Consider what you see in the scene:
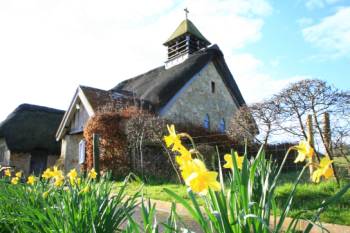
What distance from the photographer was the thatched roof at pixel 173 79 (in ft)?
51.8

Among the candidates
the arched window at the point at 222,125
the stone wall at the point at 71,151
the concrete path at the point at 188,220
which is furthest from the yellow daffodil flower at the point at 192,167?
the arched window at the point at 222,125

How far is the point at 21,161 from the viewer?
2070 cm

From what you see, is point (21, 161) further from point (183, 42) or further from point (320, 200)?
point (320, 200)

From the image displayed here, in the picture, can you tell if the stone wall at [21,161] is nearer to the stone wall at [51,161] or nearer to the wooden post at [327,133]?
the stone wall at [51,161]

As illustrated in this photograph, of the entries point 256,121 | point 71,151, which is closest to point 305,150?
point 256,121

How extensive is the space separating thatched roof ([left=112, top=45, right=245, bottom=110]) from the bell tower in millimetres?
1060

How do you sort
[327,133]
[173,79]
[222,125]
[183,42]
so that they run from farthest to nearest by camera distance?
1. [183,42]
2. [222,125]
3. [173,79]
4. [327,133]

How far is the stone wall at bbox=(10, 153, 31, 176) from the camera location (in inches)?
802

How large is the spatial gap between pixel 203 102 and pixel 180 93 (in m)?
2.02

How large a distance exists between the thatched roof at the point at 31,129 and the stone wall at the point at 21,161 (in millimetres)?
431

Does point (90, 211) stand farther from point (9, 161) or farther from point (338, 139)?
point (9, 161)

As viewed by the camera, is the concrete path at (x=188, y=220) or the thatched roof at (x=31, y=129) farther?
the thatched roof at (x=31, y=129)

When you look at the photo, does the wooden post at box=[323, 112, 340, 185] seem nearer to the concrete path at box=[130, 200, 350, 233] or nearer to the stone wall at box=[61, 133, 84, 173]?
the concrete path at box=[130, 200, 350, 233]

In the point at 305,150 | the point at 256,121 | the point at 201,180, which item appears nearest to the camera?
the point at 201,180
